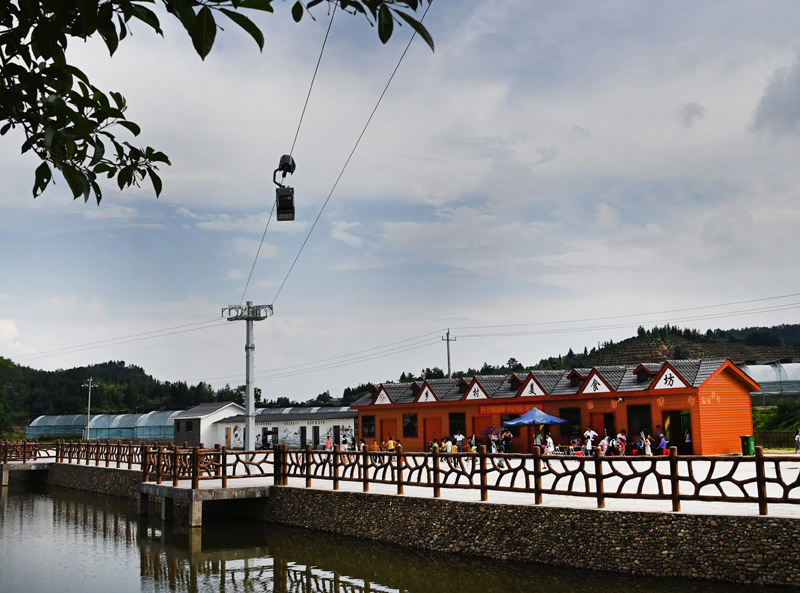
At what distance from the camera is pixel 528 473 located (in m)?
13.9

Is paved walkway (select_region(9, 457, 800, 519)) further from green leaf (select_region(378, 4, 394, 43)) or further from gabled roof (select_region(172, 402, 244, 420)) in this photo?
gabled roof (select_region(172, 402, 244, 420))

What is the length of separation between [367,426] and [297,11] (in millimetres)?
34348

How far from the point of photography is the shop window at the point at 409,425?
1353 inches

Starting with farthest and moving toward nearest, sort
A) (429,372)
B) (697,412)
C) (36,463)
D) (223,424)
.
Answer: (429,372), (223,424), (36,463), (697,412)

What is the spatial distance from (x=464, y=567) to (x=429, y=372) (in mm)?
65359

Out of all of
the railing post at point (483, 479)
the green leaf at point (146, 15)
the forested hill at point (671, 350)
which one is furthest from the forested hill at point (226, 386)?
the green leaf at point (146, 15)

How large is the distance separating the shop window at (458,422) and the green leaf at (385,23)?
3041cm

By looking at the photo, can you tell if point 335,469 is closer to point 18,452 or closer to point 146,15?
point 146,15

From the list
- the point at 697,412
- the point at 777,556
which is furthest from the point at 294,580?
the point at 697,412

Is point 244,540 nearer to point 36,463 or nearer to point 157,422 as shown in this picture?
point 36,463

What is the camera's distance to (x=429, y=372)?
7806cm

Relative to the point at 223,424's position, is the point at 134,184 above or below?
above

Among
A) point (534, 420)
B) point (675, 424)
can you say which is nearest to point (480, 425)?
point (534, 420)

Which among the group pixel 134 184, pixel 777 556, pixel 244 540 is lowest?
pixel 244 540
